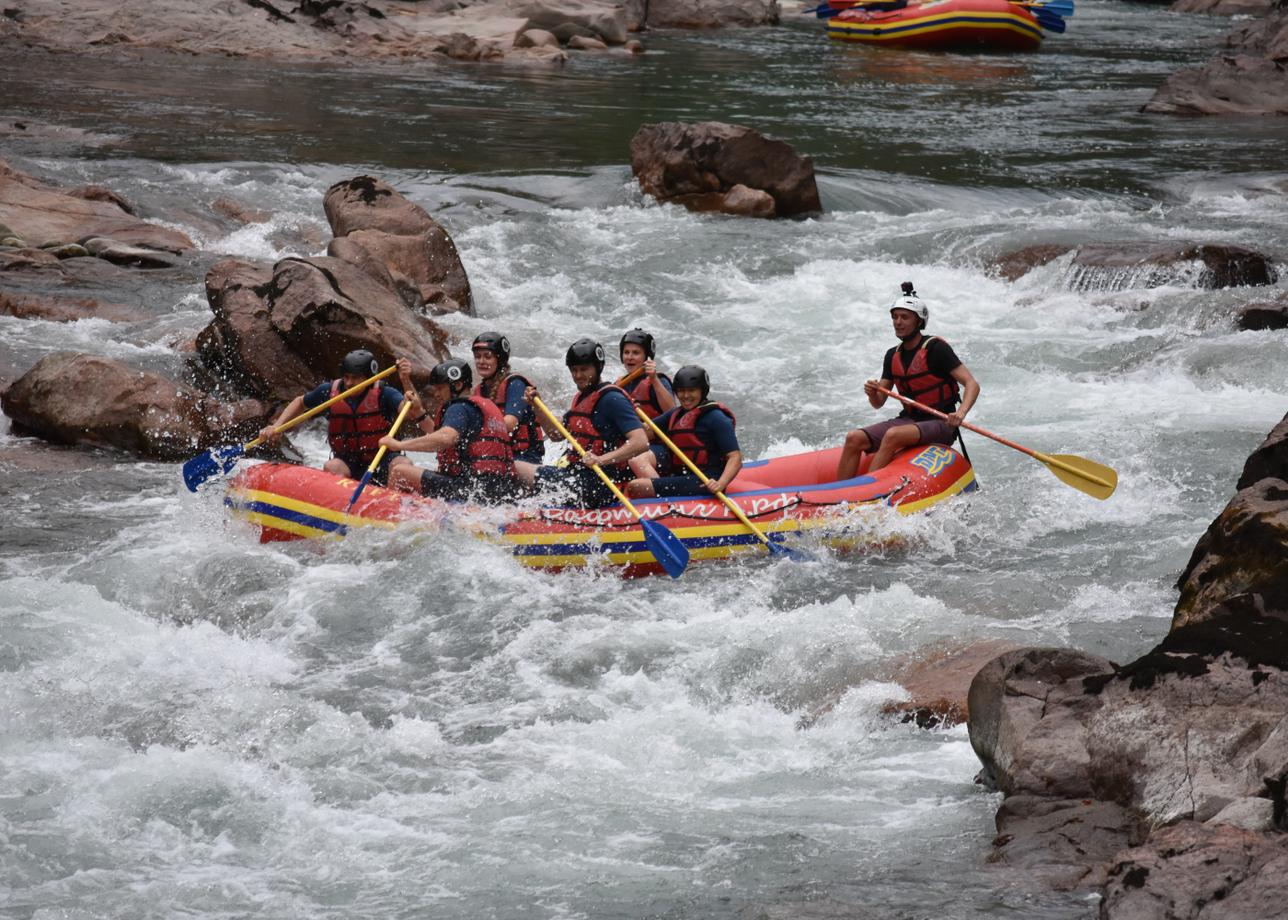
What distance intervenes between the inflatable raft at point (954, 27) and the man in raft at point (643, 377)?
24508 millimetres

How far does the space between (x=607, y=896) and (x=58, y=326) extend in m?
8.33

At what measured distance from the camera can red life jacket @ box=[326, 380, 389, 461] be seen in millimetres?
9109

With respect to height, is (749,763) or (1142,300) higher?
(1142,300)

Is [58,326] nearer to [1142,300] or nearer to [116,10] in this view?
[1142,300]

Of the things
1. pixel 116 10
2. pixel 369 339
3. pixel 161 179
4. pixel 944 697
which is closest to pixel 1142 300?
pixel 369 339

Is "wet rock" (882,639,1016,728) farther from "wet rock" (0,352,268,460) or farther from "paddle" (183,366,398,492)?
"wet rock" (0,352,268,460)

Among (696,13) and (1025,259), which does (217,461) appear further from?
(696,13)

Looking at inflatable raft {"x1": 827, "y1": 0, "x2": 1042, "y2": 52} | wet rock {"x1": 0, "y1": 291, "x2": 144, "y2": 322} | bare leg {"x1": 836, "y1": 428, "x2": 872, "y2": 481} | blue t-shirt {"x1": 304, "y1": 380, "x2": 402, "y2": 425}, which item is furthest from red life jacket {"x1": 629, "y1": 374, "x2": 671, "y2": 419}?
inflatable raft {"x1": 827, "y1": 0, "x2": 1042, "y2": 52}

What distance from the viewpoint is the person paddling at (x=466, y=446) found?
8.50 meters

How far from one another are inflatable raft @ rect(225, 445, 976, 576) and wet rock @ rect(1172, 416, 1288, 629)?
240cm

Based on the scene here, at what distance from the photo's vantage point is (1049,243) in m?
14.7

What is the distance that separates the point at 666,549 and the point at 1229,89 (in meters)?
18.2

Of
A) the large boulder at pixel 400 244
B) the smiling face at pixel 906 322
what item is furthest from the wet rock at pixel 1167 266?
the large boulder at pixel 400 244

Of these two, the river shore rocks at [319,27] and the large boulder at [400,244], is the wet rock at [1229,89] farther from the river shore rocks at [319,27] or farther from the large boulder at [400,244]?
the large boulder at [400,244]
